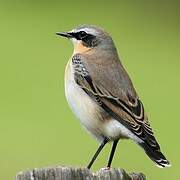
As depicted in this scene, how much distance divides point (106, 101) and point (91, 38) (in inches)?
36.7

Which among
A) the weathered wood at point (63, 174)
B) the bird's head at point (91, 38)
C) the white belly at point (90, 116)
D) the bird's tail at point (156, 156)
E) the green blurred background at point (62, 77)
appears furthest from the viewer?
the green blurred background at point (62, 77)

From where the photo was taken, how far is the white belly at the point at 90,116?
29.5 feet

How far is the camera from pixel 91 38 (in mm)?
9727

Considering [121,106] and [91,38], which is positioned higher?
[91,38]

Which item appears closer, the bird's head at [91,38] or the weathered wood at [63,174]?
the weathered wood at [63,174]

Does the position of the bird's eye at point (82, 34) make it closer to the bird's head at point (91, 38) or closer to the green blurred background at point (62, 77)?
the bird's head at point (91, 38)

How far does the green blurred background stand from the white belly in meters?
3.05

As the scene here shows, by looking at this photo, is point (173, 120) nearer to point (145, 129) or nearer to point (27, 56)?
point (27, 56)

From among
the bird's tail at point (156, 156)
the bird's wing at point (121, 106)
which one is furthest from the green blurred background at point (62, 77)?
the bird's tail at point (156, 156)

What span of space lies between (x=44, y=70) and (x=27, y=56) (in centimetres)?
92

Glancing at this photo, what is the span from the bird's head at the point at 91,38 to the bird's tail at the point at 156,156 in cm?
142

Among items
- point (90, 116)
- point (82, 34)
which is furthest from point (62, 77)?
point (90, 116)

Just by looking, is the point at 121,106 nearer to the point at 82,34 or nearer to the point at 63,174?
the point at 82,34

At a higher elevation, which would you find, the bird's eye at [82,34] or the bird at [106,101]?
the bird's eye at [82,34]
